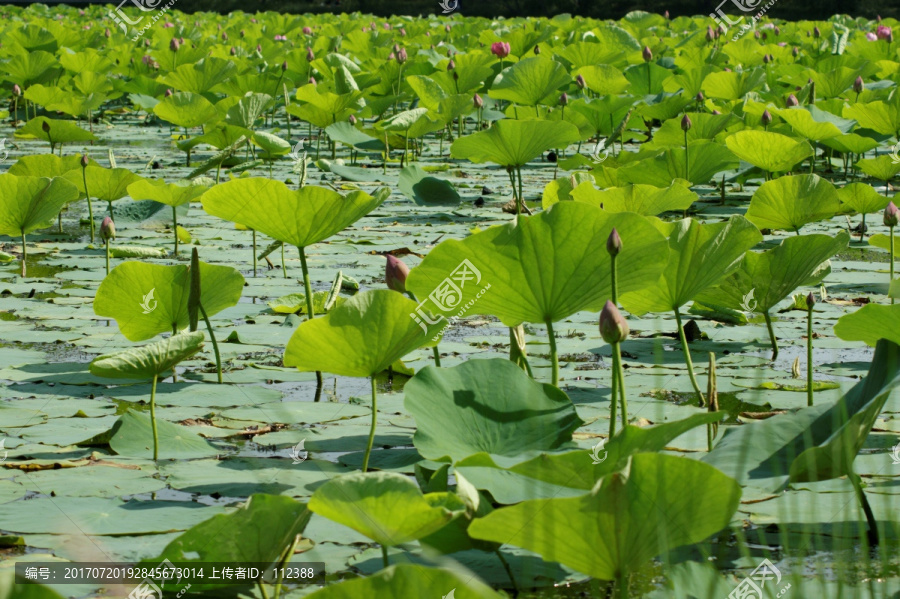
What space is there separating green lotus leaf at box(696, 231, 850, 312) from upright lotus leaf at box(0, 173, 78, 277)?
1533 millimetres

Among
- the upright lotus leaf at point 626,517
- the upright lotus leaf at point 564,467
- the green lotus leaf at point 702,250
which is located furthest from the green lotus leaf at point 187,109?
the upright lotus leaf at point 626,517

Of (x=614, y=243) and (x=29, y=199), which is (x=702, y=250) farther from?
(x=29, y=199)

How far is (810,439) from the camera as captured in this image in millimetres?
1136

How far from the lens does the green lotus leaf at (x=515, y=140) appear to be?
2766 mm

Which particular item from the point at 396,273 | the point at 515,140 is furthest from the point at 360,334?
the point at 515,140

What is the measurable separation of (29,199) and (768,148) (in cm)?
193

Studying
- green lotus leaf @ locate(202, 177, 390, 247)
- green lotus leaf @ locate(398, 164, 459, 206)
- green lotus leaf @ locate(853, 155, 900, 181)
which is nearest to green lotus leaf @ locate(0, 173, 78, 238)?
green lotus leaf @ locate(202, 177, 390, 247)

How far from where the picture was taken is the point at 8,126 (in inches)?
243

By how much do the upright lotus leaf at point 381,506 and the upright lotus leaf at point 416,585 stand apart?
15cm

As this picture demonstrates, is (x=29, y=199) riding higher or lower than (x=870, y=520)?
higher

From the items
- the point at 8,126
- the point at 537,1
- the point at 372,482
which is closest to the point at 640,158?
the point at 372,482

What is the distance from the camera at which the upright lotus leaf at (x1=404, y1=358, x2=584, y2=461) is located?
126 cm

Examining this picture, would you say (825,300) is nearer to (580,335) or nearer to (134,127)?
(580,335)

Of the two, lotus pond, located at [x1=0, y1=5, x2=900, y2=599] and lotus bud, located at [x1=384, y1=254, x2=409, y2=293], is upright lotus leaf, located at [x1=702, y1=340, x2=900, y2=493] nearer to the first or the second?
lotus pond, located at [x1=0, y1=5, x2=900, y2=599]
